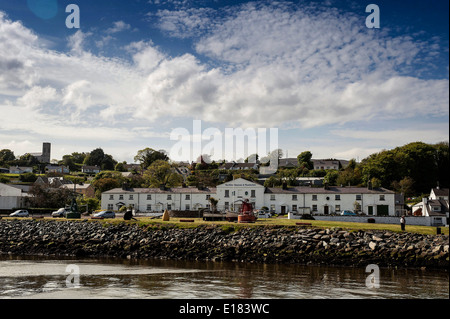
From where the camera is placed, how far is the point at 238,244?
1212 inches

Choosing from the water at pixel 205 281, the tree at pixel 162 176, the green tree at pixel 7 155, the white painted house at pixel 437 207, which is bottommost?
the water at pixel 205 281

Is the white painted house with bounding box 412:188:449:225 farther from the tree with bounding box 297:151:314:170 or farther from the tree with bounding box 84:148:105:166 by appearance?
the tree with bounding box 84:148:105:166

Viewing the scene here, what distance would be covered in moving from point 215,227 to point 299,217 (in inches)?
536

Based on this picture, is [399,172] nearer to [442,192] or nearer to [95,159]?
[442,192]

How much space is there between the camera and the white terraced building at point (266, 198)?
5678cm

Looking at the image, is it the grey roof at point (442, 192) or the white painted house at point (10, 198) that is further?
the white painted house at point (10, 198)

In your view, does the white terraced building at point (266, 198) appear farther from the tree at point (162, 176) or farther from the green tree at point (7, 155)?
the green tree at point (7, 155)

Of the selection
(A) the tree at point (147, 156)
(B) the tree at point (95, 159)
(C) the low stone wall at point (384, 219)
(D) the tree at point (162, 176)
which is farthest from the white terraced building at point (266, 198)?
(B) the tree at point (95, 159)

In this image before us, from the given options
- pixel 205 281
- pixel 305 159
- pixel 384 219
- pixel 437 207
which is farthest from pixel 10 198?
pixel 305 159

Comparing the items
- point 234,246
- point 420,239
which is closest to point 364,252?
point 420,239

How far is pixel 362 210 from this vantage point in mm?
56375

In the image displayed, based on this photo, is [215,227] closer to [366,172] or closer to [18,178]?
[366,172]

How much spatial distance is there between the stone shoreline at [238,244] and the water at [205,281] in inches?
72.2

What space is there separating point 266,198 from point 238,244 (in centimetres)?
2950
